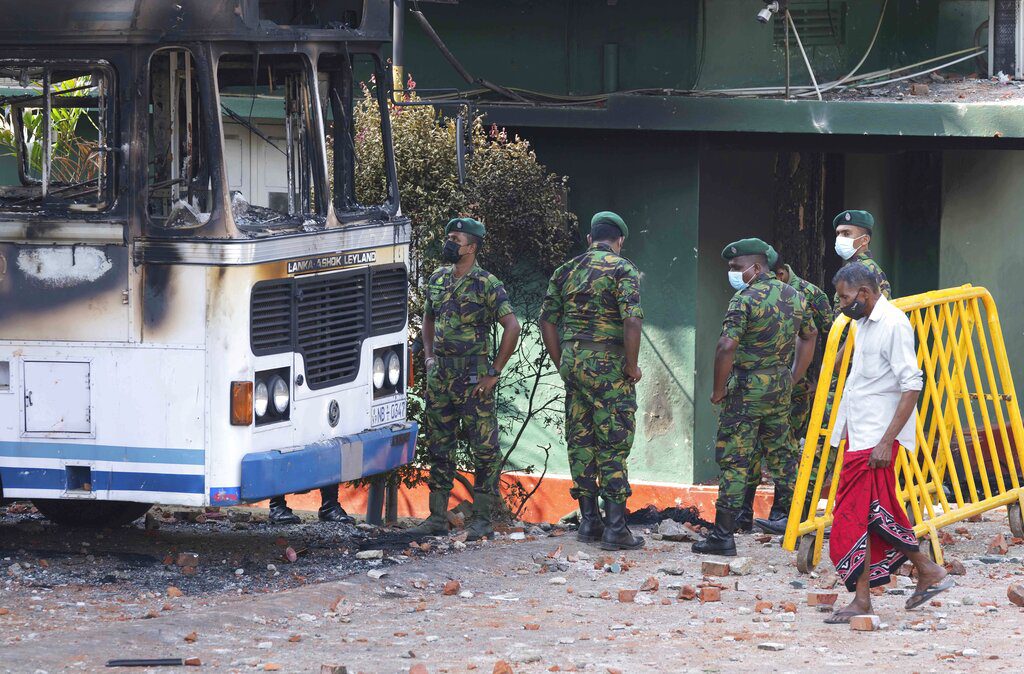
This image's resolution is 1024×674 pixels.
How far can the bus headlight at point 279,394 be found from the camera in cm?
793

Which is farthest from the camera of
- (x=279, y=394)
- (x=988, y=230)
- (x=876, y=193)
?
(x=876, y=193)

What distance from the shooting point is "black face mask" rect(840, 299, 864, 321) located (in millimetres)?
7414

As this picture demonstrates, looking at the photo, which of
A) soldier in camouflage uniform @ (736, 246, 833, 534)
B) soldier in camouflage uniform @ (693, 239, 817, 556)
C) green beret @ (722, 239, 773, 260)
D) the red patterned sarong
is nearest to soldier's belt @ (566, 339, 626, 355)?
soldier in camouflage uniform @ (693, 239, 817, 556)

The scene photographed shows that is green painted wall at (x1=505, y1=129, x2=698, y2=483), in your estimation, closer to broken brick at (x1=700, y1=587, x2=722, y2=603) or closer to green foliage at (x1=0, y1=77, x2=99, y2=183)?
broken brick at (x1=700, y1=587, x2=722, y2=603)

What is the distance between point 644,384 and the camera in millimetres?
12555

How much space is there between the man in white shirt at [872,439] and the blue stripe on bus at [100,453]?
3159 mm

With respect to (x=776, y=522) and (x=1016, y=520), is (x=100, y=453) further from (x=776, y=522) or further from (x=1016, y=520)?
(x=1016, y=520)

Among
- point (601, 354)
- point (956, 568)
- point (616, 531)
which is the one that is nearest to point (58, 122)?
point (601, 354)

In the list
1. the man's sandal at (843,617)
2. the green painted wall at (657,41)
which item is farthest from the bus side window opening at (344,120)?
the green painted wall at (657,41)

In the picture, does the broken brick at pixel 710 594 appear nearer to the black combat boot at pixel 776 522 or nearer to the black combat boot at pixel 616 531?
the black combat boot at pixel 616 531

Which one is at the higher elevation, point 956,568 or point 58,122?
point 58,122

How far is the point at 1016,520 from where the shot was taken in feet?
31.1

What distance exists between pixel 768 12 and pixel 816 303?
3050 millimetres

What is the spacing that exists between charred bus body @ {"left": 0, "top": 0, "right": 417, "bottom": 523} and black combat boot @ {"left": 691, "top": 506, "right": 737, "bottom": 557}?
240 centimetres
